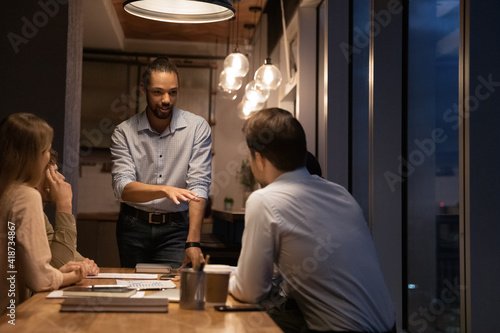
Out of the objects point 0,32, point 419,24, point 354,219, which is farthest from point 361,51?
point 354,219

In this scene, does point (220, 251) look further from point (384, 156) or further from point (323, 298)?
point (323, 298)

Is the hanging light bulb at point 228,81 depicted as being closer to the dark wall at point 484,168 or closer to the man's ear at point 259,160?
the dark wall at point 484,168

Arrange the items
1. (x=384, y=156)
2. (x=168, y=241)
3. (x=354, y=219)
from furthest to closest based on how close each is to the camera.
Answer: (x=384, y=156), (x=168, y=241), (x=354, y=219)

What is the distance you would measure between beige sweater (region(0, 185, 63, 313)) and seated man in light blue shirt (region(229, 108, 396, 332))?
1.88 ft

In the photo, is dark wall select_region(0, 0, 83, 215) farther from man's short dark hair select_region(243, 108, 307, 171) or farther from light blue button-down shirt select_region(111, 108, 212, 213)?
man's short dark hair select_region(243, 108, 307, 171)

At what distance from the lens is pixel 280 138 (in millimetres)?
1792

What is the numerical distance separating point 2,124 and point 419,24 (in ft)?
8.47

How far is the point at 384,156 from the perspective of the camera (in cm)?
366

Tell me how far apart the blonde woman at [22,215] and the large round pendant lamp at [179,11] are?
65cm

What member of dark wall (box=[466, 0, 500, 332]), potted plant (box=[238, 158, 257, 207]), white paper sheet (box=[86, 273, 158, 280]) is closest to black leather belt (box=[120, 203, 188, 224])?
white paper sheet (box=[86, 273, 158, 280])

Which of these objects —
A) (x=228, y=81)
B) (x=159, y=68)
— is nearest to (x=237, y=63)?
(x=228, y=81)

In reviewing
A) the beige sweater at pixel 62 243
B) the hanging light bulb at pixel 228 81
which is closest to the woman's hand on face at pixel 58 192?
the beige sweater at pixel 62 243

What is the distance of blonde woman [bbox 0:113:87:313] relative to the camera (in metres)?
1.65

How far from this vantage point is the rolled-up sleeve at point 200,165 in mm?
2713
